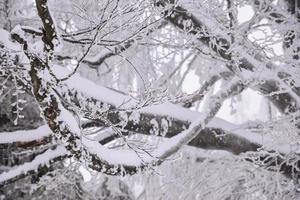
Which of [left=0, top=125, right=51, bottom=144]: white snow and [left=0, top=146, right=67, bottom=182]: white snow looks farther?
[left=0, top=146, right=67, bottom=182]: white snow

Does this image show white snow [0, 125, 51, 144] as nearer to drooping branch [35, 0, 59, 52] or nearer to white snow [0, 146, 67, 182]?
white snow [0, 146, 67, 182]

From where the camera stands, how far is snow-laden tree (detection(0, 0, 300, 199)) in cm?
294

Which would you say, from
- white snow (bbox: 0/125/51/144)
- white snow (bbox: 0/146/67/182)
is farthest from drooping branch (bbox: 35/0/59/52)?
white snow (bbox: 0/146/67/182)

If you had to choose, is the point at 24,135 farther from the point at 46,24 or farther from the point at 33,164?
the point at 46,24

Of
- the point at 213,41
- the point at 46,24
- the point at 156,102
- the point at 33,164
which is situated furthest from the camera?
the point at 33,164

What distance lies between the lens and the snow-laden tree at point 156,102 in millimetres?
2939

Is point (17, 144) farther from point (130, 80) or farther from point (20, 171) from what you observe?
point (130, 80)

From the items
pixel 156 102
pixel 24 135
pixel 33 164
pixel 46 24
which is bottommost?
pixel 33 164

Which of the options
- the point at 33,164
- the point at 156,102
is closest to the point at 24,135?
the point at 33,164

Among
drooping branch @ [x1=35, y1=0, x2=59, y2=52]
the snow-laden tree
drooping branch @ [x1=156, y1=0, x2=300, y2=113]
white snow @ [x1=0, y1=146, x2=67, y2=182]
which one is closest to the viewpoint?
drooping branch @ [x1=35, y1=0, x2=59, y2=52]

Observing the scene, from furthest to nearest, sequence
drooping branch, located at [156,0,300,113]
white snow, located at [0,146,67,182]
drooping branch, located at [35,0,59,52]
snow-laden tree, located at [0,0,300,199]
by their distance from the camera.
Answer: white snow, located at [0,146,67,182], drooping branch, located at [156,0,300,113], snow-laden tree, located at [0,0,300,199], drooping branch, located at [35,0,59,52]

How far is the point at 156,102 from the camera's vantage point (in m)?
2.98

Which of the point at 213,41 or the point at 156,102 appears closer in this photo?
the point at 156,102

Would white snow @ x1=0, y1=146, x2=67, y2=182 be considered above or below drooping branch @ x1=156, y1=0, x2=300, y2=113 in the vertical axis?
below
